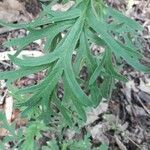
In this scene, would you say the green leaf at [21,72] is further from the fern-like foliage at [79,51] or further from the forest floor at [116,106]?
the forest floor at [116,106]

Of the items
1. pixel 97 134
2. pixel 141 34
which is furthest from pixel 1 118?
pixel 141 34

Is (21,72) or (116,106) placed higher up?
(116,106)

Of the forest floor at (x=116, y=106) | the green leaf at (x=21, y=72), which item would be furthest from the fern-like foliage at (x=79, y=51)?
the forest floor at (x=116, y=106)

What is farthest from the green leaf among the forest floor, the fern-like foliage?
the forest floor

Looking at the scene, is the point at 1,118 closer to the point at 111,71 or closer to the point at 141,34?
the point at 111,71

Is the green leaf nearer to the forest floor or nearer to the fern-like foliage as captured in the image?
the fern-like foliage

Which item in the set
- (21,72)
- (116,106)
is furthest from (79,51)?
(116,106)

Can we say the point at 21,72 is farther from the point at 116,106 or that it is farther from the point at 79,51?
the point at 116,106

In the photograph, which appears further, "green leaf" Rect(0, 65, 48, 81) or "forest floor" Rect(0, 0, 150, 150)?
"forest floor" Rect(0, 0, 150, 150)
